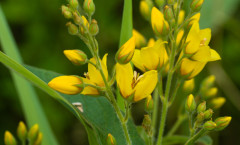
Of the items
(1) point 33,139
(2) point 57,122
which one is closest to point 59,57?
(2) point 57,122

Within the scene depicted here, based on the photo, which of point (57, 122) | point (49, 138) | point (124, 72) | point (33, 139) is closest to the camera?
point (124, 72)

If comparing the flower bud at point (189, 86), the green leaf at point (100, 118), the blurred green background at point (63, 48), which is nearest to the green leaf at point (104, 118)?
the green leaf at point (100, 118)

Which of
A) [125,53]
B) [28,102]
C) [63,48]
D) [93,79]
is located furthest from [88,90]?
[63,48]

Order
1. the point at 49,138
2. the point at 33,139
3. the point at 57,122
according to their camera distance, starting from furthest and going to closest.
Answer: the point at 57,122, the point at 49,138, the point at 33,139

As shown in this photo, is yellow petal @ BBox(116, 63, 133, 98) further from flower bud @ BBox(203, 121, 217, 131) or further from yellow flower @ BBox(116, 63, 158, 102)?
flower bud @ BBox(203, 121, 217, 131)

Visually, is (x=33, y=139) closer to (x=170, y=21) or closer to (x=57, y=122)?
(x=170, y=21)
